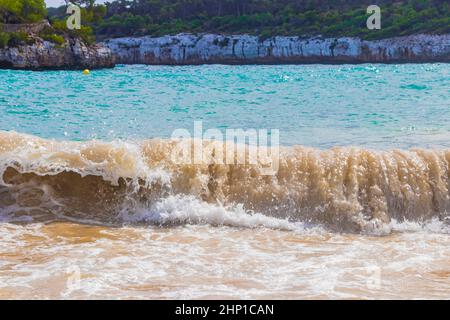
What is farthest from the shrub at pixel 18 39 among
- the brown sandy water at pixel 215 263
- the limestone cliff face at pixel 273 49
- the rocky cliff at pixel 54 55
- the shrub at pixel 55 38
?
the brown sandy water at pixel 215 263

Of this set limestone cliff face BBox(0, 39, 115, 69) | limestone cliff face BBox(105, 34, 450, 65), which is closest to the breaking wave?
limestone cliff face BBox(0, 39, 115, 69)

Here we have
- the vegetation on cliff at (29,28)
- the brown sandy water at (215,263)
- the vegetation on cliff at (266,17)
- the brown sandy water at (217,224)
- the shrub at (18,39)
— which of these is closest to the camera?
the brown sandy water at (215,263)

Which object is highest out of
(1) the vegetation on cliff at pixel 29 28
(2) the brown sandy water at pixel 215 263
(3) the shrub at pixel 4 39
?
(1) the vegetation on cliff at pixel 29 28

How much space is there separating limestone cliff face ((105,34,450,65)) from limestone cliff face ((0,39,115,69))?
15.1 m

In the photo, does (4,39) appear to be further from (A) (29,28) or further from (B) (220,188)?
(B) (220,188)

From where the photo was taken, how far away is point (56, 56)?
4819 cm

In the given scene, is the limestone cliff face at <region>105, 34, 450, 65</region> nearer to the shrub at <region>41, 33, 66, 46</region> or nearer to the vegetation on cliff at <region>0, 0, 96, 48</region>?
the vegetation on cliff at <region>0, 0, 96, 48</region>

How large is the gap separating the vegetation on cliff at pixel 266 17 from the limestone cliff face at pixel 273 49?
191cm

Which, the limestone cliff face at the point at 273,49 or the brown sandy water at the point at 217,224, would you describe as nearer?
the brown sandy water at the point at 217,224

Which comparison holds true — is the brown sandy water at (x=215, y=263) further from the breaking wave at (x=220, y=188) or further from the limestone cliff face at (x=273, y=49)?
the limestone cliff face at (x=273, y=49)

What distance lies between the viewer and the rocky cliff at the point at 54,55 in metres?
44.8

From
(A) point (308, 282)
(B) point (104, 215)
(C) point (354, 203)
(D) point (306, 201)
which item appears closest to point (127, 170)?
(B) point (104, 215)

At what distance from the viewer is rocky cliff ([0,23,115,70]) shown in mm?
44844

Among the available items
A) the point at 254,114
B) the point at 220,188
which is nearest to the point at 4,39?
the point at 254,114
